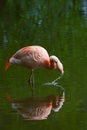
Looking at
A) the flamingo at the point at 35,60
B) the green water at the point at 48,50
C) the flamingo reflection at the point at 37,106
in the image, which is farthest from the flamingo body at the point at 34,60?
the flamingo reflection at the point at 37,106

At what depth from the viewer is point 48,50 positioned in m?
13.5

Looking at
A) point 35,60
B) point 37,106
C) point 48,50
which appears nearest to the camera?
point 37,106

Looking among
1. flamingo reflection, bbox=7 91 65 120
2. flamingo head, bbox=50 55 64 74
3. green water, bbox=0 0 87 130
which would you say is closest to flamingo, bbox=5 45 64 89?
flamingo head, bbox=50 55 64 74

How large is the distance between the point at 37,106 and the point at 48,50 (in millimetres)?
3655

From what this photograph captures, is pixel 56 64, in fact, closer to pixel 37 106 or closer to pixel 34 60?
pixel 34 60

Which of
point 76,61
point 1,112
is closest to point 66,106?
point 1,112

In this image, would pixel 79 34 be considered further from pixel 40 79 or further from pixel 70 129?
pixel 70 129

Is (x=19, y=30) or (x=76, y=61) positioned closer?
(x=76, y=61)

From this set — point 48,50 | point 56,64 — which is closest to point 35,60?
point 56,64

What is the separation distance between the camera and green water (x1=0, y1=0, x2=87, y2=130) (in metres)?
9.26

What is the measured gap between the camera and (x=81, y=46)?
1380 centimetres

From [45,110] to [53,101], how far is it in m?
0.49

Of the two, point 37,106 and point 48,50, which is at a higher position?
point 37,106

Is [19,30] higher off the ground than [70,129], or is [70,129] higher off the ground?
[70,129]
